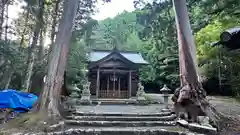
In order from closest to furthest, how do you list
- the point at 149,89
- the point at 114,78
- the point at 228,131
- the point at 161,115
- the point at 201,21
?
the point at 228,131 < the point at 161,115 < the point at 114,78 < the point at 201,21 < the point at 149,89

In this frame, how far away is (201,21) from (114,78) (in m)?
10.9

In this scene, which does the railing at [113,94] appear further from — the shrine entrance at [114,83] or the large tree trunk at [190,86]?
the large tree trunk at [190,86]

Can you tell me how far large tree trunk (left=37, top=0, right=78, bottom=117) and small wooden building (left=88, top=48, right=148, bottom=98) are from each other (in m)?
8.09

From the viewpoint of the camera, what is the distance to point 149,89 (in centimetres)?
2648

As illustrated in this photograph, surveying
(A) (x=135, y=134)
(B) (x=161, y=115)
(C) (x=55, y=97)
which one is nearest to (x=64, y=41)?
(C) (x=55, y=97)

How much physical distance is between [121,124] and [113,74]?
10.1 metres

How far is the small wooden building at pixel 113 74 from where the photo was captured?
656 inches

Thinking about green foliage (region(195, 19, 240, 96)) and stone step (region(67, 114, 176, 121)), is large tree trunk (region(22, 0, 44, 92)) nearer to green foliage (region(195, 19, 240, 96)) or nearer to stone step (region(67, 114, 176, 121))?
stone step (region(67, 114, 176, 121))

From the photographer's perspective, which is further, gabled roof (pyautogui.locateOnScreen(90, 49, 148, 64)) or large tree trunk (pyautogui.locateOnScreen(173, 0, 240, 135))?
gabled roof (pyautogui.locateOnScreen(90, 49, 148, 64))

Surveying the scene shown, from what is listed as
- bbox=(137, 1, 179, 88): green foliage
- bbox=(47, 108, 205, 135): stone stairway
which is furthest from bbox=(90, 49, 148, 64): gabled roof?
bbox=(47, 108, 205, 135): stone stairway

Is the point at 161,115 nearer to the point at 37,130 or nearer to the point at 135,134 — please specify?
the point at 135,134

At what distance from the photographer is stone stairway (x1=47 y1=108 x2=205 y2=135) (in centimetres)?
654

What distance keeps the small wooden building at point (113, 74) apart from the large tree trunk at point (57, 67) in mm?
8089

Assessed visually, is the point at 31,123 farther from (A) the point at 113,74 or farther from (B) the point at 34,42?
(A) the point at 113,74
